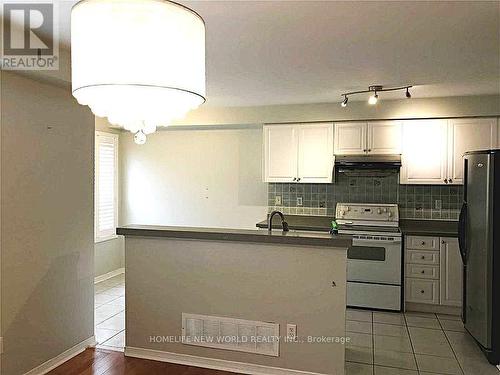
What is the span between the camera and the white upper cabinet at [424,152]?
4730 millimetres

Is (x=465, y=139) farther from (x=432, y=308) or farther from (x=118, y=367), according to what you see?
(x=118, y=367)

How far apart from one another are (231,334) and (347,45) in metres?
2.26

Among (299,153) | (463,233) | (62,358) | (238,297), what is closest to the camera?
(238,297)

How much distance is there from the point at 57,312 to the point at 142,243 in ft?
2.77

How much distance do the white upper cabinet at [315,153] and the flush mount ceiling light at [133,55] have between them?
378 centimetres

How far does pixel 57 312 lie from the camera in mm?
3240

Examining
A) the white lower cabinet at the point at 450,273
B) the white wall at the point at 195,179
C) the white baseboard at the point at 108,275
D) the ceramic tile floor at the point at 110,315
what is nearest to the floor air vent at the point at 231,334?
the ceramic tile floor at the point at 110,315

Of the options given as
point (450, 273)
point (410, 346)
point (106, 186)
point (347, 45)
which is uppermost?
point (347, 45)

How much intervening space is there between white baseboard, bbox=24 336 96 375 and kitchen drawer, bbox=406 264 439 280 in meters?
3.35

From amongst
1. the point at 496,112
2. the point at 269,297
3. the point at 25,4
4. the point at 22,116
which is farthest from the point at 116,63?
the point at 496,112

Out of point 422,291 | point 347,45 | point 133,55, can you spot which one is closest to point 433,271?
point 422,291

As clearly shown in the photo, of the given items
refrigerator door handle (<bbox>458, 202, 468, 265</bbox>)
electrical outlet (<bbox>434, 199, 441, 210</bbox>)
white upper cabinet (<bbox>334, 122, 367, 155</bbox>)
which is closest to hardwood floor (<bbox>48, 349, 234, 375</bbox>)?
refrigerator door handle (<bbox>458, 202, 468, 265</bbox>)

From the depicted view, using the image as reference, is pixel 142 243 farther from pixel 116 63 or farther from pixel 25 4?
pixel 116 63

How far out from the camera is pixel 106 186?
236 inches
